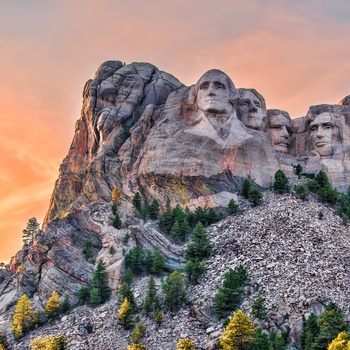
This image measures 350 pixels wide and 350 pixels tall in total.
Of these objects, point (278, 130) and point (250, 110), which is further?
point (278, 130)

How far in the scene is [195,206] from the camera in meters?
80.9

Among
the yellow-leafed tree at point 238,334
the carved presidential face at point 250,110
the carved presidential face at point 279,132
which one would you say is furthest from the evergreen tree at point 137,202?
the yellow-leafed tree at point 238,334

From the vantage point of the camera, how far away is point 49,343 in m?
64.2

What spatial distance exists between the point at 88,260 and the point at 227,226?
46.2 ft

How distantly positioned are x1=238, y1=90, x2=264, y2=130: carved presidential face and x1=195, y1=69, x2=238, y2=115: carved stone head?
304 cm

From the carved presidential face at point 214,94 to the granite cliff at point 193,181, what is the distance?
126 millimetres

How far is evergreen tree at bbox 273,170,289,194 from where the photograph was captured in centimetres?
8181

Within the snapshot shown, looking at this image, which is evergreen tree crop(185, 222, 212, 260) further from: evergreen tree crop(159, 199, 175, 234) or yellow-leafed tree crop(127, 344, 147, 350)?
yellow-leafed tree crop(127, 344, 147, 350)

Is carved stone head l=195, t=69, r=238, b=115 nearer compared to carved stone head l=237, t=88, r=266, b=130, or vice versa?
carved stone head l=195, t=69, r=238, b=115

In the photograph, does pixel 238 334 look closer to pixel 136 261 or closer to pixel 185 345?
pixel 185 345

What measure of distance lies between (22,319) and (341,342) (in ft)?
99.0

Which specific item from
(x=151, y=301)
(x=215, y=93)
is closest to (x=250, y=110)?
(x=215, y=93)

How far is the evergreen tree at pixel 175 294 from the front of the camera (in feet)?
216

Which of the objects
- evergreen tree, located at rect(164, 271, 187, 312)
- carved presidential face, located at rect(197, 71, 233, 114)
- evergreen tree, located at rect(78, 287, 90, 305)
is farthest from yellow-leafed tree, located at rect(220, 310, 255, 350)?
carved presidential face, located at rect(197, 71, 233, 114)
